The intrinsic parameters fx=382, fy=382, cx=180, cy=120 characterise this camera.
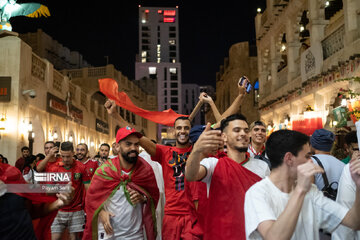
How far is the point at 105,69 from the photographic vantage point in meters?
32.9

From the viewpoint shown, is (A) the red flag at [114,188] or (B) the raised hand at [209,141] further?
(A) the red flag at [114,188]

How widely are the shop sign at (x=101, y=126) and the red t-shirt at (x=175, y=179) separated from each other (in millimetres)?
→ 21648

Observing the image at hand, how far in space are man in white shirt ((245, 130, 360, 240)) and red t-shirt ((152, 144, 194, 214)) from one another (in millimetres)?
2524

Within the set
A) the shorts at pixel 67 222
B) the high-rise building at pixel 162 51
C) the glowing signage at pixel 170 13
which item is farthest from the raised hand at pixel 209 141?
the glowing signage at pixel 170 13

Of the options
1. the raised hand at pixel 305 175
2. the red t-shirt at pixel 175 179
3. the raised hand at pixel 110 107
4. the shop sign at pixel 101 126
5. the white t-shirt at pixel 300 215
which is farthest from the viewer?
the shop sign at pixel 101 126

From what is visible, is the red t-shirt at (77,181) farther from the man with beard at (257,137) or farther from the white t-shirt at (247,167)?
the white t-shirt at (247,167)

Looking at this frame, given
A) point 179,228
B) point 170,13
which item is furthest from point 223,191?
point 170,13

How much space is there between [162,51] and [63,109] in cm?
9451

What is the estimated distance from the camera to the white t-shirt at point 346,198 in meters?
3.29

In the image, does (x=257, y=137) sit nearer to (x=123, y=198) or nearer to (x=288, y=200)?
(x=123, y=198)

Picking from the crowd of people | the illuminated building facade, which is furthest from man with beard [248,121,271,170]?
the illuminated building facade

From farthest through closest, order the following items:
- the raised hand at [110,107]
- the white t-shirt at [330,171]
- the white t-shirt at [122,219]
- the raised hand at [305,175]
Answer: the raised hand at [110,107], the white t-shirt at [122,219], the white t-shirt at [330,171], the raised hand at [305,175]

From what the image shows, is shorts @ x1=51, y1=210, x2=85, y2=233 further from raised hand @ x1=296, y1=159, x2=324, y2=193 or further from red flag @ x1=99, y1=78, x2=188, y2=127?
raised hand @ x1=296, y1=159, x2=324, y2=193

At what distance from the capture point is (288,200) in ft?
7.97
